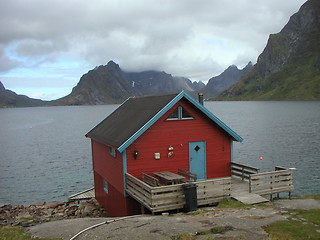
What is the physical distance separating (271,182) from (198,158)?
476 cm

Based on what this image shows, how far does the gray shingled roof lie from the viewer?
19797 mm

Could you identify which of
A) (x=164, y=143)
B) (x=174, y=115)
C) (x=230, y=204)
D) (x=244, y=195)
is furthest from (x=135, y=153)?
(x=244, y=195)

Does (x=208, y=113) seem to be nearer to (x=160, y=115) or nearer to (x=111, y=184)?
(x=160, y=115)

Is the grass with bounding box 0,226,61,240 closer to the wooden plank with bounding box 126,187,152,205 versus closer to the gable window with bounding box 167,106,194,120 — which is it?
the wooden plank with bounding box 126,187,152,205

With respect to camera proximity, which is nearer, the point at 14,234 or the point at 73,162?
the point at 14,234

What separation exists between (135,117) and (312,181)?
23658mm

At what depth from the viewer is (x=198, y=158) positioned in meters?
21.5

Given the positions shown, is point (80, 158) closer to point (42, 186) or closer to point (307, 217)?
point (42, 186)

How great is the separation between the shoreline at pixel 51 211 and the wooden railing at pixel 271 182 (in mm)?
11667

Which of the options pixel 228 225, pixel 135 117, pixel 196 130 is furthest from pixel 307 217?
pixel 135 117

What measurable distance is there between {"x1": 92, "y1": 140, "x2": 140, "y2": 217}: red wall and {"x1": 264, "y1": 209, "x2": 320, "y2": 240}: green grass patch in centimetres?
918

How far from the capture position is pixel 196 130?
21.2 meters

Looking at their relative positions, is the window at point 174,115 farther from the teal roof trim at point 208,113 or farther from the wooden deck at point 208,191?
the wooden deck at point 208,191

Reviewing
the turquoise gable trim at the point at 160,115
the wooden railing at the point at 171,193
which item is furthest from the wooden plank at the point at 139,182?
the turquoise gable trim at the point at 160,115
